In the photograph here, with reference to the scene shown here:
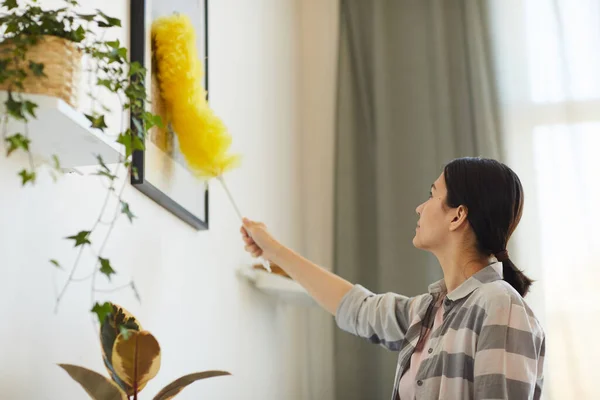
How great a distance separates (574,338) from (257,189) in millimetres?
1295

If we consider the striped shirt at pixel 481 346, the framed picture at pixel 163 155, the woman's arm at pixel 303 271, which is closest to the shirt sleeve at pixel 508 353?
the striped shirt at pixel 481 346

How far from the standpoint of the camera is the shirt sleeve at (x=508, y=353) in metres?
1.30

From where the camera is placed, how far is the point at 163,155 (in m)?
1.58

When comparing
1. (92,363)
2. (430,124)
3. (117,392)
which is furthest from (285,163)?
(117,392)

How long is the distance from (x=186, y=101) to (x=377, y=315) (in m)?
0.67

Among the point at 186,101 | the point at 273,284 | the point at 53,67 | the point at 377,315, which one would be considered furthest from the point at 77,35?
the point at 273,284

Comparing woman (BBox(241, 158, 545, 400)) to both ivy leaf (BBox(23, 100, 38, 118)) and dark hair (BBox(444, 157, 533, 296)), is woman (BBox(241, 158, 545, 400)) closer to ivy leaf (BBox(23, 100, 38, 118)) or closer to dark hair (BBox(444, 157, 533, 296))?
dark hair (BBox(444, 157, 533, 296))

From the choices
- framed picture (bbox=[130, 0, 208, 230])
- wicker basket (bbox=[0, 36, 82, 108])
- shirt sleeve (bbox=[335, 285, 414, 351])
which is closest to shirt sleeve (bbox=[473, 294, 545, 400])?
shirt sleeve (bbox=[335, 285, 414, 351])

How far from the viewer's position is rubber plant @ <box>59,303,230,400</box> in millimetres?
958

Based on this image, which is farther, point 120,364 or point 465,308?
point 465,308

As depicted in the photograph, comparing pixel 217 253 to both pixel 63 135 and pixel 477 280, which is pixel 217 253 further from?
pixel 63 135

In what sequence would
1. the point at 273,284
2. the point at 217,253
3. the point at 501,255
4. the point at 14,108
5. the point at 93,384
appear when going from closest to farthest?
1. the point at 14,108
2. the point at 93,384
3. the point at 501,255
4. the point at 217,253
5. the point at 273,284

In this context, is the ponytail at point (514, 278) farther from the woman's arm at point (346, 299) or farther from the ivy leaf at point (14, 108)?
the ivy leaf at point (14, 108)

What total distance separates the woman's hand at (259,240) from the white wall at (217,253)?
118 millimetres
